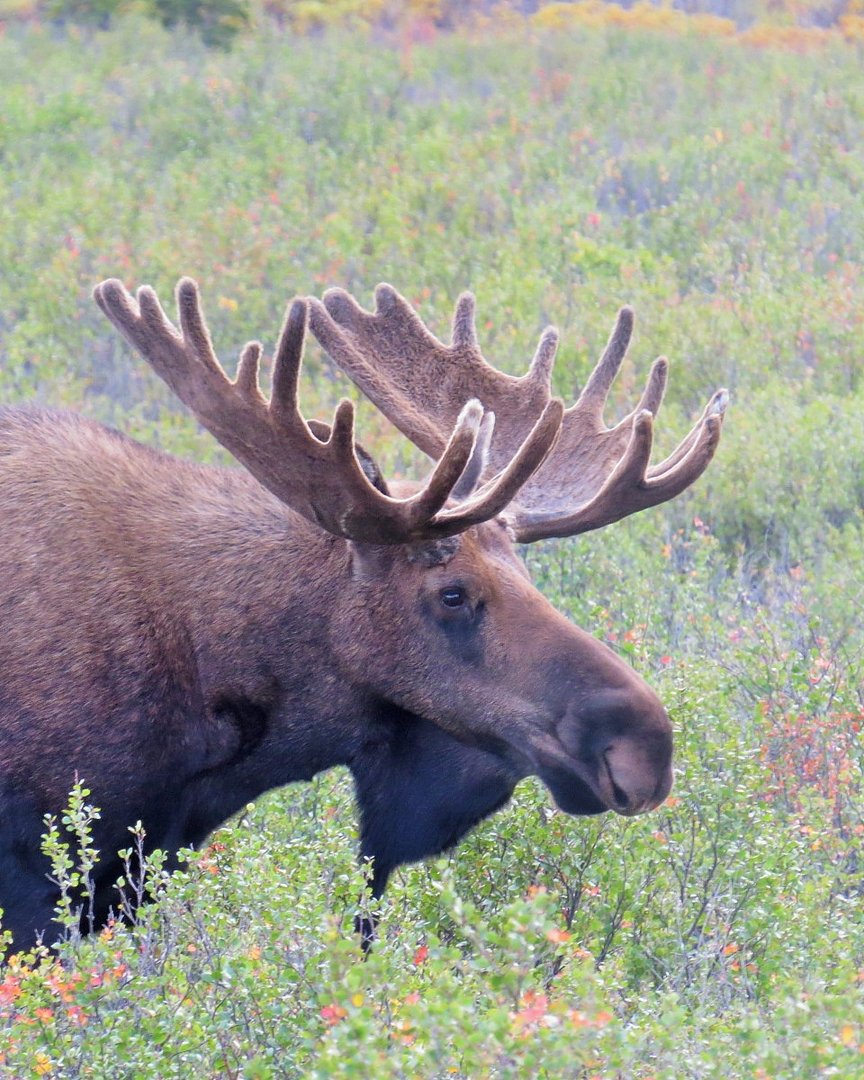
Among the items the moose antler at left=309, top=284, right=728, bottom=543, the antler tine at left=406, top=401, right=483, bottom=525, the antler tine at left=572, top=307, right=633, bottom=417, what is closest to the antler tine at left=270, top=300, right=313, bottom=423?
the antler tine at left=406, top=401, right=483, bottom=525

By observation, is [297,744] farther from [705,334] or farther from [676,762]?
[705,334]

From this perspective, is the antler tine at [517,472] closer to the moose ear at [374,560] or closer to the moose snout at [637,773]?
the moose ear at [374,560]

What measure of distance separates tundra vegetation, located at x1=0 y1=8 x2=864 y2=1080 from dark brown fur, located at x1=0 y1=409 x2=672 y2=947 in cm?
19

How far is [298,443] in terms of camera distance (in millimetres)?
4312

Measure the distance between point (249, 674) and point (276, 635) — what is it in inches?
5.1

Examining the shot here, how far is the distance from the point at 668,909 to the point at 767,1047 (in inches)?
78.1

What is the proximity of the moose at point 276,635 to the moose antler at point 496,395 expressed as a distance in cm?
21

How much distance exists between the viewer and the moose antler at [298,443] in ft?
13.7

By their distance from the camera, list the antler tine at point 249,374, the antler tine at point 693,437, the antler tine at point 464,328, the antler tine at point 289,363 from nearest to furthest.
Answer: the antler tine at point 289,363
the antler tine at point 249,374
the antler tine at point 693,437
the antler tine at point 464,328

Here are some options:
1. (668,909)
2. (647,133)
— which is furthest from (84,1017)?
(647,133)

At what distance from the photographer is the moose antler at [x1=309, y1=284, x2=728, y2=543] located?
509 cm

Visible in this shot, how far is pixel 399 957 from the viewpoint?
3807mm

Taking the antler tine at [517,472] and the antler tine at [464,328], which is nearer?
the antler tine at [517,472]

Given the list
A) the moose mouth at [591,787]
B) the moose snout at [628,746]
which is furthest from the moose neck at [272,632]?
the moose snout at [628,746]
